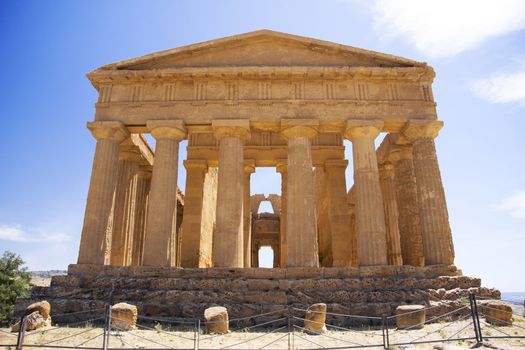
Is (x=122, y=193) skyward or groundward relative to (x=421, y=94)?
groundward

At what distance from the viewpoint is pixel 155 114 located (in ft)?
56.9

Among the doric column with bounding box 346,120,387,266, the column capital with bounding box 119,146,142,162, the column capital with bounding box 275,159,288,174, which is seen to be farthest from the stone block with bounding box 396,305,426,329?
the column capital with bounding box 119,146,142,162

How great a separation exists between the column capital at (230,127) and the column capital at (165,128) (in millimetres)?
1467

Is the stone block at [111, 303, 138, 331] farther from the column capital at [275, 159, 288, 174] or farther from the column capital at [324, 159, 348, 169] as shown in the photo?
the column capital at [324, 159, 348, 169]

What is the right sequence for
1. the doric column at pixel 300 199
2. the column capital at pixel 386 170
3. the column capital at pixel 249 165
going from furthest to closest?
1. the column capital at pixel 249 165
2. the column capital at pixel 386 170
3. the doric column at pixel 300 199

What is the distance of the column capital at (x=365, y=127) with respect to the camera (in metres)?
16.7

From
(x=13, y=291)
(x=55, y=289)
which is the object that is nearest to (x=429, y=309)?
(x=55, y=289)

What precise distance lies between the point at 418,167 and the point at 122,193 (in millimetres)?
13915

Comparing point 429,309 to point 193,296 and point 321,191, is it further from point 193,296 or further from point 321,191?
point 321,191

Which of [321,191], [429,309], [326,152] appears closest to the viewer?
[429,309]

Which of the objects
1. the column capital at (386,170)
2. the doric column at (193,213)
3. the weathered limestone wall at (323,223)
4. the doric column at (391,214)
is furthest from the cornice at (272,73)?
the weathered limestone wall at (323,223)

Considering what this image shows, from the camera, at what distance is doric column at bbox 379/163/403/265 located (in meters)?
20.1

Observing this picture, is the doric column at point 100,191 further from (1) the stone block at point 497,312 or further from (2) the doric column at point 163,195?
(1) the stone block at point 497,312

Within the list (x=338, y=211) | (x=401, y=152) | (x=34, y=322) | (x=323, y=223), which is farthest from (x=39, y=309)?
(x=323, y=223)
